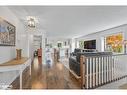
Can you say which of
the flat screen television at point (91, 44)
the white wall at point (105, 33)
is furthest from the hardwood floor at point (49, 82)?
the flat screen television at point (91, 44)

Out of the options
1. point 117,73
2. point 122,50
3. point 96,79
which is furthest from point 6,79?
point 122,50

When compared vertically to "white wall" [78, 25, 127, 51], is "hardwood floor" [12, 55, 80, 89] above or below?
below

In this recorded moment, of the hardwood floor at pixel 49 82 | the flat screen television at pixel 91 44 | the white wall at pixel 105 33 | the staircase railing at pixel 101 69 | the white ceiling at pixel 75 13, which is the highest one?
the white ceiling at pixel 75 13

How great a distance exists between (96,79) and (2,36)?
2.83 m

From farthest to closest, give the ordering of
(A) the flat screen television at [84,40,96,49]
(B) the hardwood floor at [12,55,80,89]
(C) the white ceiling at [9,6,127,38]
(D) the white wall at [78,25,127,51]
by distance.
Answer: (A) the flat screen television at [84,40,96,49], (D) the white wall at [78,25,127,51], (B) the hardwood floor at [12,55,80,89], (C) the white ceiling at [9,6,127,38]

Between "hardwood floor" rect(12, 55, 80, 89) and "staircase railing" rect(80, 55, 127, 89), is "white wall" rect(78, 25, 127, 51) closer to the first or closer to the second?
"staircase railing" rect(80, 55, 127, 89)

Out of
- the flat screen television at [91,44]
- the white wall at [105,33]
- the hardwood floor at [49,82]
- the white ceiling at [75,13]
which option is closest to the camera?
the white ceiling at [75,13]

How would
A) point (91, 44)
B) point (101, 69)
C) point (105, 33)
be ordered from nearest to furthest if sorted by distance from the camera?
point (101, 69) < point (105, 33) < point (91, 44)

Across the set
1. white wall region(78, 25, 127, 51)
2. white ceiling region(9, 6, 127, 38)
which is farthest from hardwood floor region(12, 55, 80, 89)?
white wall region(78, 25, 127, 51)


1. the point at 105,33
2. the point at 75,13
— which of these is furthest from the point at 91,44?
the point at 75,13

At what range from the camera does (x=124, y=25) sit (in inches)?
229

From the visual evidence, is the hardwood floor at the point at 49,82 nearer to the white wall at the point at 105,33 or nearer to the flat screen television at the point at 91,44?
the white wall at the point at 105,33

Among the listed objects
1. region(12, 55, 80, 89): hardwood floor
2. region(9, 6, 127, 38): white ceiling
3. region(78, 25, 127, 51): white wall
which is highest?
region(9, 6, 127, 38): white ceiling

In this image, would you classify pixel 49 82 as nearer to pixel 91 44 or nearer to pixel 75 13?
pixel 75 13
